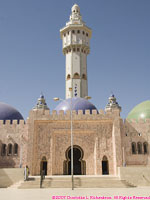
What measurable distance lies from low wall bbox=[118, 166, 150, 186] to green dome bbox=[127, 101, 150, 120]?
13567mm

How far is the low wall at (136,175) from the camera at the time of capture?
62.3 ft

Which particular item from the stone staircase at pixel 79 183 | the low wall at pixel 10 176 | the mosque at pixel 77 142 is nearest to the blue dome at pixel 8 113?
the mosque at pixel 77 142

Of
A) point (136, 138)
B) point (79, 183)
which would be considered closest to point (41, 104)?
point (136, 138)

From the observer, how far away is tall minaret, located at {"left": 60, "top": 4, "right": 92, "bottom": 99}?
35344mm

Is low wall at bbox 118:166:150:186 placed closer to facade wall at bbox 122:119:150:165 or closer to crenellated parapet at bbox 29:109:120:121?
facade wall at bbox 122:119:150:165

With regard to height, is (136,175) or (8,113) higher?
(8,113)

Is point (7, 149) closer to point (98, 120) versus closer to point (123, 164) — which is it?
point (98, 120)

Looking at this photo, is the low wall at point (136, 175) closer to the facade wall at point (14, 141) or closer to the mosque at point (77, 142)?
the mosque at point (77, 142)

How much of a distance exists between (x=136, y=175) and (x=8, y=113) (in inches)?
696

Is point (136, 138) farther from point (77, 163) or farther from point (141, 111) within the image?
point (141, 111)

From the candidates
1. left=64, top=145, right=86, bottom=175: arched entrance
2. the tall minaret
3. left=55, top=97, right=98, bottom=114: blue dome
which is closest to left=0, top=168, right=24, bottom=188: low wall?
left=64, top=145, right=86, bottom=175: arched entrance

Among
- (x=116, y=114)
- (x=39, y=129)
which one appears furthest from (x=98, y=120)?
(x=39, y=129)

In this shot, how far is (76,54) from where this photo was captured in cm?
3647

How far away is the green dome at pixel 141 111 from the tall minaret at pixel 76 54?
8586 millimetres
